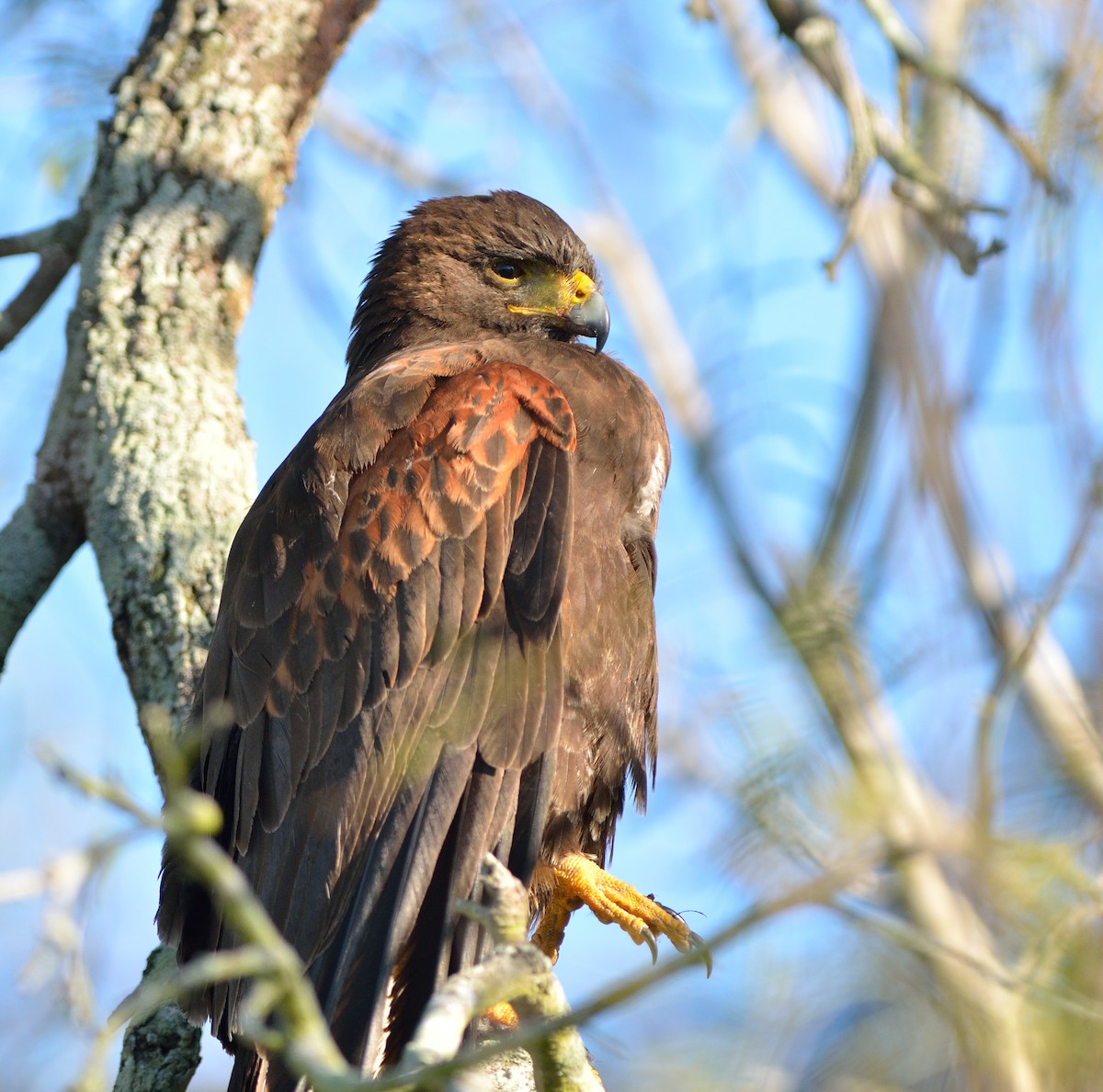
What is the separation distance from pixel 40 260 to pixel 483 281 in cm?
125

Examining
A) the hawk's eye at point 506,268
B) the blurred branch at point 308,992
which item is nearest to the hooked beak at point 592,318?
the hawk's eye at point 506,268

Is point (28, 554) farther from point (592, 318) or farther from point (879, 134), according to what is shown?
point (879, 134)

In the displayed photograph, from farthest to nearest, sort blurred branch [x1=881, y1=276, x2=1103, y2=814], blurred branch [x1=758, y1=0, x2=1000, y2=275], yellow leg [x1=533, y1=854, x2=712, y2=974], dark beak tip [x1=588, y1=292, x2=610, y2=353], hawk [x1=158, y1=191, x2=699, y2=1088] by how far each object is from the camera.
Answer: dark beak tip [x1=588, y1=292, x2=610, y2=353] → blurred branch [x1=758, y1=0, x2=1000, y2=275] → yellow leg [x1=533, y1=854, x2=712, y2=974] → hawk [x1=158, y1=191, x2=699, y2=1088] → blurred branch [x1=881, y1=276, x2=1103, y2=814]

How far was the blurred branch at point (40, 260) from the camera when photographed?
11.6ft

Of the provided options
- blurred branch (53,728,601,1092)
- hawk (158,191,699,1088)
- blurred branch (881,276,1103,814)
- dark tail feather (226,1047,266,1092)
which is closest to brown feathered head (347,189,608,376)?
hawk (158,191,699,1088)

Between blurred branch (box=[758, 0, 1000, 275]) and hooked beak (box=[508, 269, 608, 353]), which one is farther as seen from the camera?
hooked beak (box=[508, 269, 608, 353])

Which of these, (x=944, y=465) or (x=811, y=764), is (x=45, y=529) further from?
(x=811, y=764)

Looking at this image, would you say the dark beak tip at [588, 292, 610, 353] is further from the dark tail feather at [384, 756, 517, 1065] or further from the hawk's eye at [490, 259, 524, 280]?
the dark tail feather at [384, 756, 517, 1065]

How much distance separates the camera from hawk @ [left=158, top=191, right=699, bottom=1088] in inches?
108

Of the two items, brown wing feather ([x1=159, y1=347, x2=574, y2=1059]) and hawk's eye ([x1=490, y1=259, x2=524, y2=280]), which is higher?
hawk's eye ([x1=490, y1=259, x2=524, y2=280])

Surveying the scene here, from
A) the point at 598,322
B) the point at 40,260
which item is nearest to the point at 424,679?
the point at 598,322

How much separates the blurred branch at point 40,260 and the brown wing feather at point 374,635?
104 centimetres

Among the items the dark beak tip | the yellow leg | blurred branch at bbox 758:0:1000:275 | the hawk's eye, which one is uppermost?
blurred branch at bbox 758:0:1000:275

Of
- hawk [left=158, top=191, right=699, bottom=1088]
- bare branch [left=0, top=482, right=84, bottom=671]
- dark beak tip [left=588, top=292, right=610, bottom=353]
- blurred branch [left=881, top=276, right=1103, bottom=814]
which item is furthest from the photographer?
dark beak tip [left=588, top=292, right=610, bottom=353]
